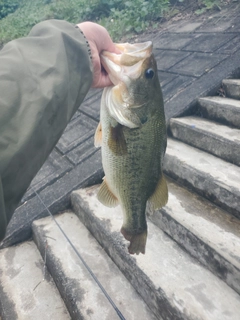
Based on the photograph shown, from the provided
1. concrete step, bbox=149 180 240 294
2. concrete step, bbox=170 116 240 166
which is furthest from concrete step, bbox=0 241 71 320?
concrete step, bbox=170 116 240 166

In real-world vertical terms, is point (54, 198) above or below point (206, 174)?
below

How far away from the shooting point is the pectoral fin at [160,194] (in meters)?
1.82

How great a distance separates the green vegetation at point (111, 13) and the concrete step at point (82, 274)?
13.8 ft

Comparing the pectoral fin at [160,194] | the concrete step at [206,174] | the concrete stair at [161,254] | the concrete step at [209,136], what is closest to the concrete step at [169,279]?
the concrete stair at [161,254]

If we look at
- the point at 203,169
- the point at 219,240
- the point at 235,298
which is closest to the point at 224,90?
the point at 203,169

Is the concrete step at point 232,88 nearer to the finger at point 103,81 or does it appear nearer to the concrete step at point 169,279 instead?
the concrete step at point 169,279

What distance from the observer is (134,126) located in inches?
65.8

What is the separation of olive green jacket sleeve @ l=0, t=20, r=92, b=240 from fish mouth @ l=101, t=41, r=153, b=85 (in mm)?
100

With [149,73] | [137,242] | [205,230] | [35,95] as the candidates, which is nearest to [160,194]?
[137,242]

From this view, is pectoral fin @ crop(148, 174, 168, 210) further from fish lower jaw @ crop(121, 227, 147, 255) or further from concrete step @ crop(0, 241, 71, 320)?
concrete step @ crop(0, 241, 71, 320)

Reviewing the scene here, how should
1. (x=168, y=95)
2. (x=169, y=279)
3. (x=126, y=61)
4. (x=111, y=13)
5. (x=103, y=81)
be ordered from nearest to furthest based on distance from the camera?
(x=126, y=61) < (x=103, y=81) < (x=169, y=279) < (x=168, y=95) < (x=111, y=13)

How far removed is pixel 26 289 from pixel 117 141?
1.81 meters

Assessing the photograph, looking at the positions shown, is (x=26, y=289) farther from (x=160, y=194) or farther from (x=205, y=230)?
(x=160, y=194)

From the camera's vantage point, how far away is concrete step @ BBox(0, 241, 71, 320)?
2715 mm
